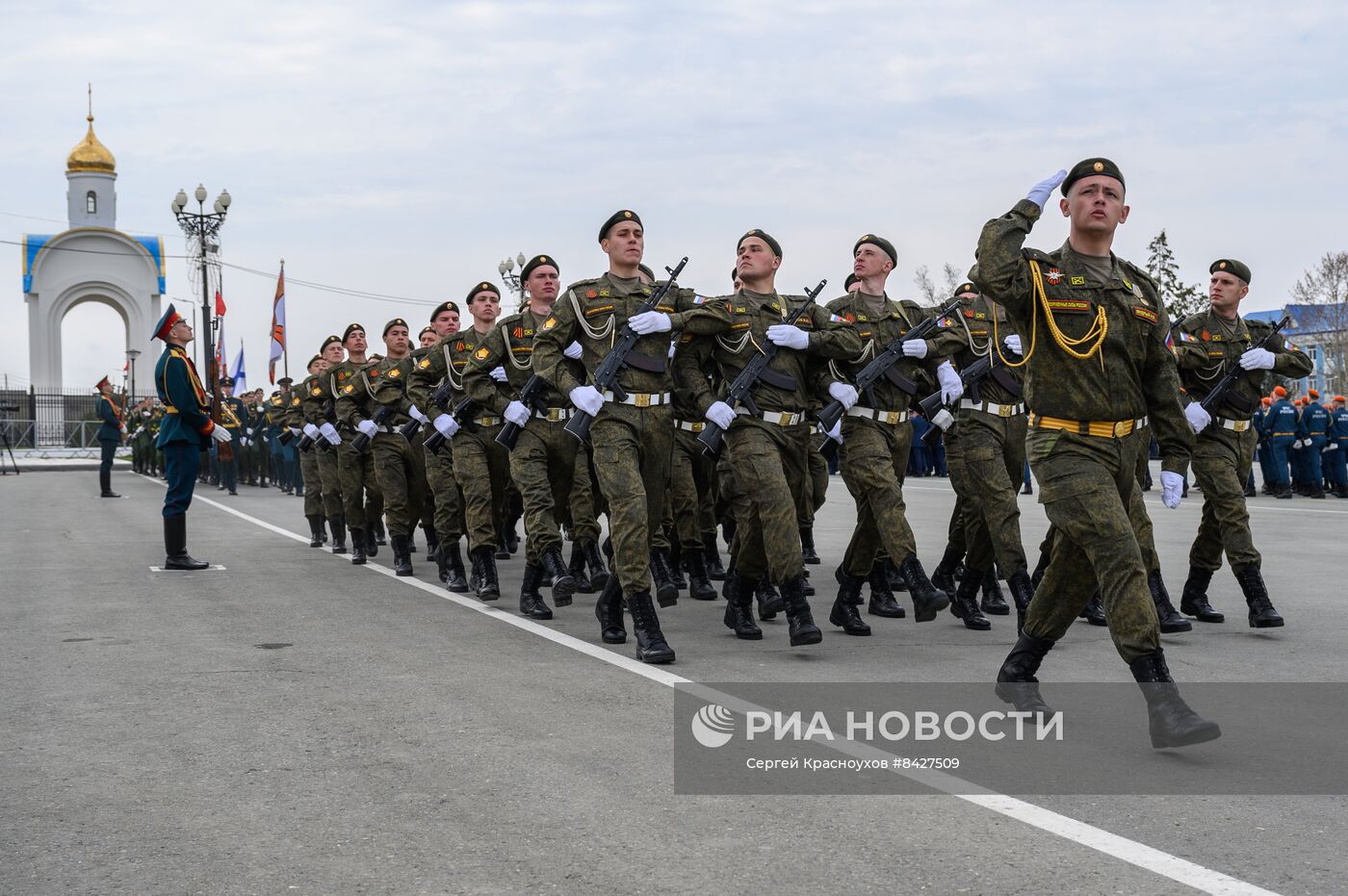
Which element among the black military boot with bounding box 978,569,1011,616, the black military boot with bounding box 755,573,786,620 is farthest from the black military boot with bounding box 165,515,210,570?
the black military boot with bounding box 978,569,1011,616

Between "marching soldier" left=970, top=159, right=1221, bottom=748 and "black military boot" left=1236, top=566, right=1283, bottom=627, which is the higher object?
"marching soldier" left=970, top=159, right=1221, bottom=748

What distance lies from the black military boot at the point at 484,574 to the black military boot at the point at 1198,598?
4.35 m

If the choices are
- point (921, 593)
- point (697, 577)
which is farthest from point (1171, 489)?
point (697, 577)

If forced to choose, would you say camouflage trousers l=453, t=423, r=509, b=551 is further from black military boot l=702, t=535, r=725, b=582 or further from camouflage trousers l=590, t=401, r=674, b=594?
camouflage trousers l=590, t=401, r=674, b=594

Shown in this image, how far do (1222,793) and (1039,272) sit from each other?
1958mm

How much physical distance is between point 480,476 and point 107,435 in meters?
17.1

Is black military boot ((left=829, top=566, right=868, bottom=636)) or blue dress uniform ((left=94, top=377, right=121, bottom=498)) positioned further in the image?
blue dress uniform ((left=94, top=377, right=121, bottom=498))

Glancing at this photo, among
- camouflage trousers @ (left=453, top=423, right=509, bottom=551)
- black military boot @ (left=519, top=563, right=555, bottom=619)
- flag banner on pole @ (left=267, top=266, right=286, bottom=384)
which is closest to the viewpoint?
black military boot @ (left=519, top=563, right=555, bottom=619)

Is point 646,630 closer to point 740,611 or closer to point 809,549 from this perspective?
point 740,611

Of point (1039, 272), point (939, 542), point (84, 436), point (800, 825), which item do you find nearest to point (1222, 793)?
point (800, 825)

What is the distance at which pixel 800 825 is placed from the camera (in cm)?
406

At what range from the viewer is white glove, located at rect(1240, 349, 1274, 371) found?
7.97 metres

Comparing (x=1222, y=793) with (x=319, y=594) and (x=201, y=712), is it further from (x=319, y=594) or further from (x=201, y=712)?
(x=319, y=594)

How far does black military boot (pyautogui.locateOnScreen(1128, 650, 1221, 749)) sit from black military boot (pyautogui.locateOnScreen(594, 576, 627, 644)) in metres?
3.05
